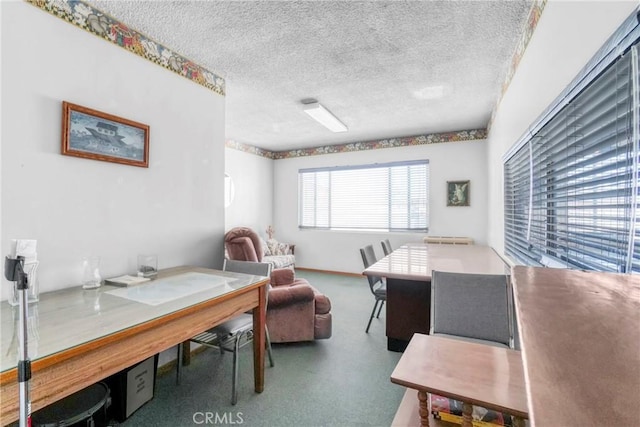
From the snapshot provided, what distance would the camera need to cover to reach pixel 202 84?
2662 millimetres

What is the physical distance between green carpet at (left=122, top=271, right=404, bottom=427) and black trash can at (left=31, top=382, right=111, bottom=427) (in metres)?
0.24

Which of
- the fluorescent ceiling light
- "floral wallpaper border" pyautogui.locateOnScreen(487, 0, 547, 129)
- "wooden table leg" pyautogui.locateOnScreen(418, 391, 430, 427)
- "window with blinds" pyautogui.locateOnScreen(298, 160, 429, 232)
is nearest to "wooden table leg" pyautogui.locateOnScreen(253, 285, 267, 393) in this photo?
"wooden table leg" pyautogui.locateOnScreen(418, 391, 430, 427)

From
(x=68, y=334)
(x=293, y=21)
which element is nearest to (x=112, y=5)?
(x=293, y=21)

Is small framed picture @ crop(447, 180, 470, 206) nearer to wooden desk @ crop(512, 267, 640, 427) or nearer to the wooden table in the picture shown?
the wooden table

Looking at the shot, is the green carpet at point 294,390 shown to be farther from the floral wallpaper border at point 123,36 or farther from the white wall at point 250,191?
the white wall at point 250,191

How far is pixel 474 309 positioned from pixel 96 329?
6.09ft

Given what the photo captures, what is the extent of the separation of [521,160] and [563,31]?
1.18m

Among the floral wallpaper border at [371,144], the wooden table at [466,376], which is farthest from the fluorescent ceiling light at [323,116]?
the wooden table at [466,376]

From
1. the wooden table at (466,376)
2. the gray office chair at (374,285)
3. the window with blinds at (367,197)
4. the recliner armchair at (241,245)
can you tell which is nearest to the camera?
the wooden table at (466,376)

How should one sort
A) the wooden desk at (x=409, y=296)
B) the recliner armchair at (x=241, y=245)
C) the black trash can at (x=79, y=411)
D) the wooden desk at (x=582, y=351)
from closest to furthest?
the wooden desk at (x=582, y=351) → the black trash can at (x=79, y=411) → the wooden desk at (x=409, y=296) → the recliner armchair at (x=241, y=245)

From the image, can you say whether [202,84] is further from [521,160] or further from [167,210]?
[521,160]

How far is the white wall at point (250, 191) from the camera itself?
5.35m

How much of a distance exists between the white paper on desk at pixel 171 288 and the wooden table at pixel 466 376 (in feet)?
3.57

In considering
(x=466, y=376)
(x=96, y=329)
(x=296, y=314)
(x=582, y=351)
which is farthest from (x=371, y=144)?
(x=582, y=351)
